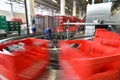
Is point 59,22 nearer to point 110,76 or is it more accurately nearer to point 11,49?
point 11,49

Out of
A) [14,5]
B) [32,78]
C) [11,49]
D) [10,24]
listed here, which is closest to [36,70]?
[32,78]

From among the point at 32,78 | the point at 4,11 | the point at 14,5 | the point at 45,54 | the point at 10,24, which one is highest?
the point at 14,5

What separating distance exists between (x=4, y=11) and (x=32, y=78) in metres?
13.7

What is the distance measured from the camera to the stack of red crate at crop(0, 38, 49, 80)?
1.30 metres

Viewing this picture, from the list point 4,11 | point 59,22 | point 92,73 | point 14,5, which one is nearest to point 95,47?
point 92,73

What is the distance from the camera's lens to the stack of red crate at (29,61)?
1.30 m

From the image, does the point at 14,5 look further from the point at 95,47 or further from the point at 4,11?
the point at 95,47

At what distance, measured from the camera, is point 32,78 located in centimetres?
161

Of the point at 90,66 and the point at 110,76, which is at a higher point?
the point at 90,66

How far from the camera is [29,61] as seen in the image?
176 centimetres

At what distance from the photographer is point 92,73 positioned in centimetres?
110

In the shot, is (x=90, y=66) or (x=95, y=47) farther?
(x=95, y=47)

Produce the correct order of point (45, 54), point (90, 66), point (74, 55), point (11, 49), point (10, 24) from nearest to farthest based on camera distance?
1. point (90, 66)
2. point (74, 55)
3. point (11, 49)
4. point (45, 54)
5. point (10, 24)

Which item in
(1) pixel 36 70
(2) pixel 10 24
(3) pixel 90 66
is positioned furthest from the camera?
(2) pixel 10 24
